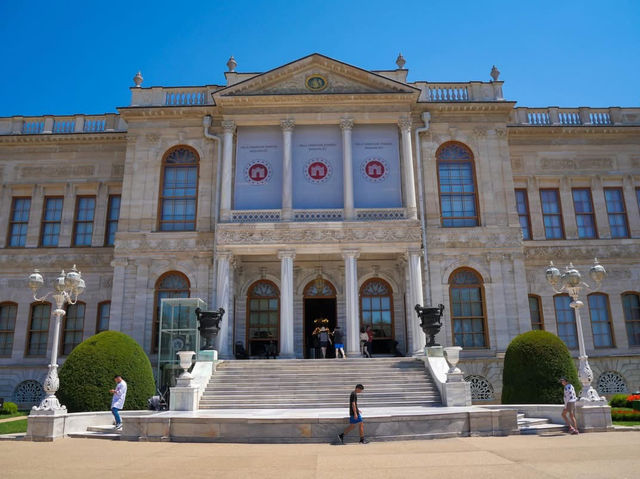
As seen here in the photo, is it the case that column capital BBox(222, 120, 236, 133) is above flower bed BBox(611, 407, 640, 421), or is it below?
above

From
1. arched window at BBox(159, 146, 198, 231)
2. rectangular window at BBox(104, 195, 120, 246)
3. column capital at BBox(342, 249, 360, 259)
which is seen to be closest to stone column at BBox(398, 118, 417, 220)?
column capital at BBox(342, 249, 360, 259)

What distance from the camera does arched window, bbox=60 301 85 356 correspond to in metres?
25.2

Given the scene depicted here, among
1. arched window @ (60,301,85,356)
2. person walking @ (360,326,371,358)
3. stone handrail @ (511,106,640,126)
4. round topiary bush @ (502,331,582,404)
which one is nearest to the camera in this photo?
round topiary bush @ (502,331,582,404)

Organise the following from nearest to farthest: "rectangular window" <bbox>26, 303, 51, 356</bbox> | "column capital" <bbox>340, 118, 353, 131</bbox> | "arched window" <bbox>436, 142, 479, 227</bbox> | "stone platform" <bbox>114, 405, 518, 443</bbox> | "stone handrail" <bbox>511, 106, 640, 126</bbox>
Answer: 1. "stone platform" <bbox>114, 405, 518, 443</bbox>
2. "column capital" <bbox>340, 118, 353, 131</bbox>
3. "arched window" <bbox>436, 142, 479, 227</bbox>
4. "rectangular window" <bbox>26, 303, 51, 356</bbox>
5. "stone handrail" <bbox>511, 106, 640, 126</bbox>

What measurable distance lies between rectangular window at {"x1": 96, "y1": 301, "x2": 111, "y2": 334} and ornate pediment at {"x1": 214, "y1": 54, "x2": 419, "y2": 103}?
439 inches

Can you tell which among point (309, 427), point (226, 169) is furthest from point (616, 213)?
point (309, 427)

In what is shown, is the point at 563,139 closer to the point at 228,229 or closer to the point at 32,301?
the point at 228,229

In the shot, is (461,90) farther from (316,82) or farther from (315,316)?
(315,316)

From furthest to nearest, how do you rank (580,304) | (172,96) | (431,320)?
(172,96) → (431,320) → (580,304)

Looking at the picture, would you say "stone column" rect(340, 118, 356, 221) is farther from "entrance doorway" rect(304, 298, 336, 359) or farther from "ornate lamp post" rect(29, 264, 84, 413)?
"ornate lamp post" rect(29, 264, 84, 413)

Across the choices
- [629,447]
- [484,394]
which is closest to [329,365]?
[484,394]

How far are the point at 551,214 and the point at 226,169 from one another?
16.2 meters

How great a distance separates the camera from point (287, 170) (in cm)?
2391

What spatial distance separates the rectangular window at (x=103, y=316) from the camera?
2520 centimetres
